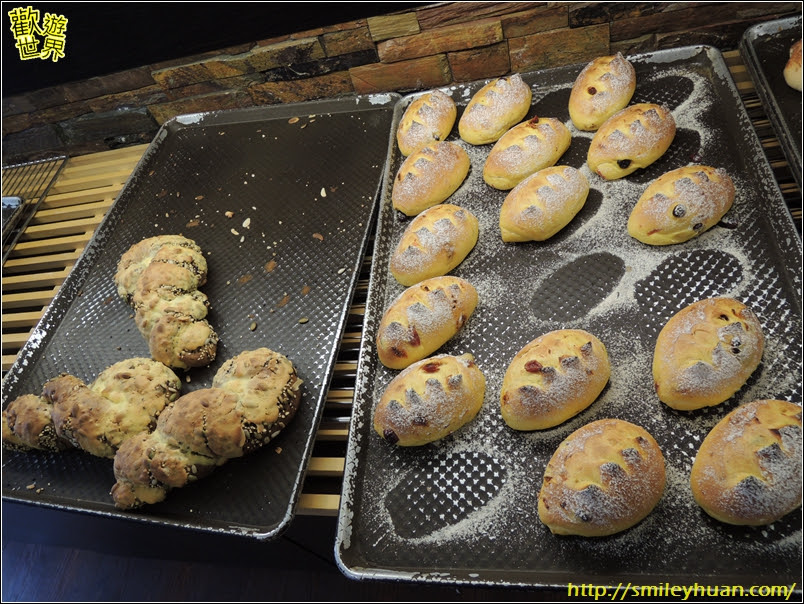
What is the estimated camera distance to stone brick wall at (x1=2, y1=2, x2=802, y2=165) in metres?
2.03

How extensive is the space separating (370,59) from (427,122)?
459 mm

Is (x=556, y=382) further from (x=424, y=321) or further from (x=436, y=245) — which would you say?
(x=436, y=245)

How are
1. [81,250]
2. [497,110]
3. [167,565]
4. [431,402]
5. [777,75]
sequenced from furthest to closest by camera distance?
[81,250], [497,110], [167,565], [777,75], [431,402]

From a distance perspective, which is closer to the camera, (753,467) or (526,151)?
(753,467)

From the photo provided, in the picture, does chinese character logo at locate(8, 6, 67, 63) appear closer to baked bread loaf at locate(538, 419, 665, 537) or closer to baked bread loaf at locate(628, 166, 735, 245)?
baked bread loaf at locate(538, 419, 665, 537)

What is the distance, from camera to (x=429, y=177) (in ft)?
6.45

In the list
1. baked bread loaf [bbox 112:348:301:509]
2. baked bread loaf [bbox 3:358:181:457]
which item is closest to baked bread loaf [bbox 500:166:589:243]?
baked bread loaf [bbox 112:348:301:509]

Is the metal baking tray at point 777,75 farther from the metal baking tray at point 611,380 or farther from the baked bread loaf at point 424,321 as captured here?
Result: the baked bread loaf at point 424,321

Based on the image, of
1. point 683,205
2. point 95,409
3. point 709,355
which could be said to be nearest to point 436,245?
point 683,205

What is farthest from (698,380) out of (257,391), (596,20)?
(596,20)

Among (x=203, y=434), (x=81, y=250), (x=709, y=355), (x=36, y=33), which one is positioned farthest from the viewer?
(x=81, y=250)

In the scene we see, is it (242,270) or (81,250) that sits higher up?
(81,250)

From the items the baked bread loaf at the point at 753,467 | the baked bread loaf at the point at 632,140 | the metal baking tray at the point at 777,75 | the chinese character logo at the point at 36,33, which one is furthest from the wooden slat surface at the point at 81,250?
the chinese character logo at the point at 36,33

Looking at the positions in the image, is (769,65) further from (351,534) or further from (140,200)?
(140,200)
